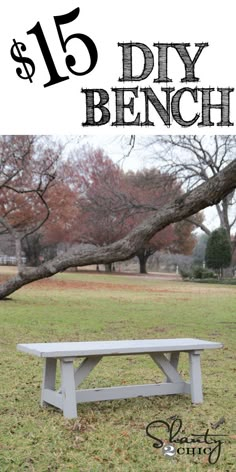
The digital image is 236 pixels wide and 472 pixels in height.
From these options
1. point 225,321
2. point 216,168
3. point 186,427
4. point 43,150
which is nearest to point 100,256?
point 225,321

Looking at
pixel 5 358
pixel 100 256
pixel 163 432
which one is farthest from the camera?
pixel 100 256

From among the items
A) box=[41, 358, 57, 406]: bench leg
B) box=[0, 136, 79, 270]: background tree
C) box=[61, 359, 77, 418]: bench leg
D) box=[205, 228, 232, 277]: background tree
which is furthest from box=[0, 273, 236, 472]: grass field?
box=[205, 228, 232, 277]: background tree

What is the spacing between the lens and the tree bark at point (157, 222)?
11.6 meters

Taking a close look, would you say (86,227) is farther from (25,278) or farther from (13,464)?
(13,464)

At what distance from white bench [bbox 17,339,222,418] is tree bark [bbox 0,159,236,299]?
18.9 ft

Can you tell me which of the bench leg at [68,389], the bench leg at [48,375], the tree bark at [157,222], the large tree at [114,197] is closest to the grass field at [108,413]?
the bench leg at [68,389]

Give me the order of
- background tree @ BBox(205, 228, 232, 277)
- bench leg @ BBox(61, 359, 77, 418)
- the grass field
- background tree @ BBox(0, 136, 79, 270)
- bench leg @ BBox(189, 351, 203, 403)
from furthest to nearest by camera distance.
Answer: background tree @ BBox(205, 228, 232, 277)
background tree @ BBox(0, 136, 79, 270)
bench leg @ BBox(189, 351, 203, 403)
bench leg @ BBox(61, 359, 77, 418)
the grass field

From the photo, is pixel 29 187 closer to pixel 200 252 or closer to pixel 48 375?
pixel 48 375

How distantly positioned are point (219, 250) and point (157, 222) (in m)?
29.3

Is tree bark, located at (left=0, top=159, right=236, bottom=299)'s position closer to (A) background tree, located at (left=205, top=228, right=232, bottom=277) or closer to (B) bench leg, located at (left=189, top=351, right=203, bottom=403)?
(B) bench leg, located at (left=189, top=351, right=203, bottom=403)

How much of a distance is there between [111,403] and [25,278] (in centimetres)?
858

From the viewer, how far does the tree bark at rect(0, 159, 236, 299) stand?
11648mm

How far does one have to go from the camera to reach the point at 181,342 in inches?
242

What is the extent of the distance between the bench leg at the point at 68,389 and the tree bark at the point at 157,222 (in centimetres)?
683
